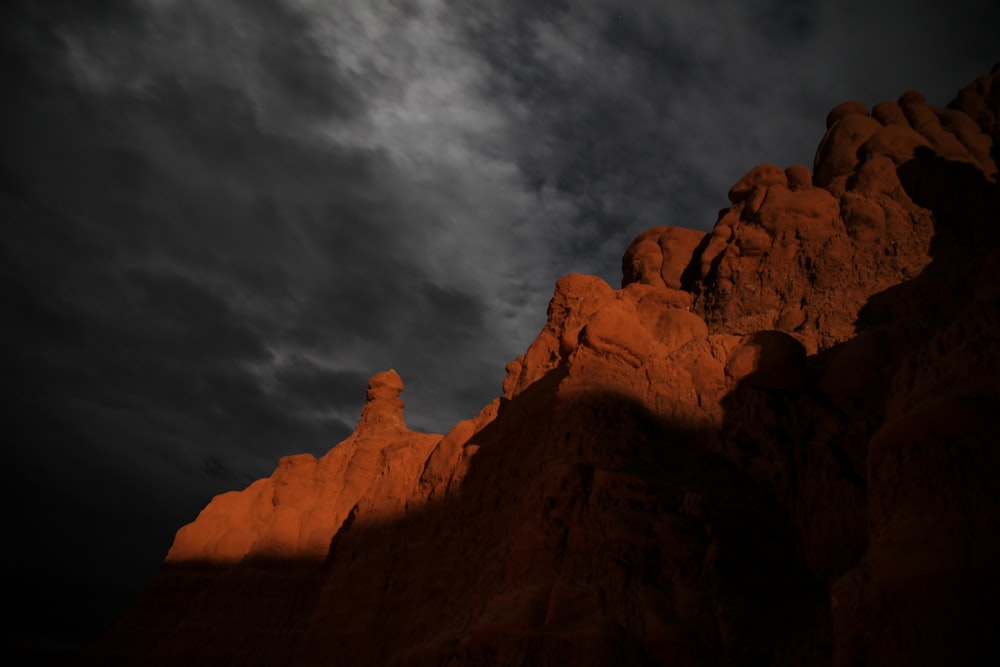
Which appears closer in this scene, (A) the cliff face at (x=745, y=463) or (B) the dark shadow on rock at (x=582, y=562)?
(A) the cliff face at (x=745, y=463)

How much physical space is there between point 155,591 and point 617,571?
79.5ft

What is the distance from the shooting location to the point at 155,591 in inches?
1104

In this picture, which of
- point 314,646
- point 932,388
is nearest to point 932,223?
point 932,388

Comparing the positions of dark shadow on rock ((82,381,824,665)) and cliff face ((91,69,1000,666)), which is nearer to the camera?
cliff face ((91,69,1000,666))

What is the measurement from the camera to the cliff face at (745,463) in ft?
23.1

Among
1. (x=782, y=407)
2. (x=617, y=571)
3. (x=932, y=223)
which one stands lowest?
(x=617, y=571)

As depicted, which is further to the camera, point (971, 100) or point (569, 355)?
point (971, 100)

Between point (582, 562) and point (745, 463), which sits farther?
point (745, 463)

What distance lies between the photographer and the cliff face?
23.1 ft

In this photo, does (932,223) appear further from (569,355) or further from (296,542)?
(296,542)

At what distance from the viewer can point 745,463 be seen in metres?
11.7

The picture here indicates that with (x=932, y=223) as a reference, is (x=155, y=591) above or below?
below

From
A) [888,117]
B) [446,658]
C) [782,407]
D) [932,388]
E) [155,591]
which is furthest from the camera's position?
[155,591]

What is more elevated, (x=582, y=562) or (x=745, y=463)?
(x=745, y=463)
